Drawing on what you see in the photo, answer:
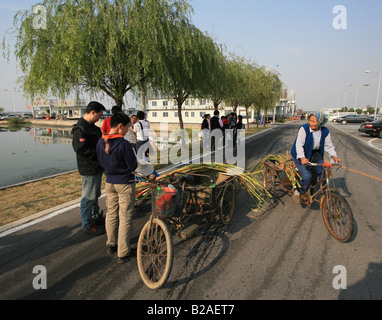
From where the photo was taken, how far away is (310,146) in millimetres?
4531

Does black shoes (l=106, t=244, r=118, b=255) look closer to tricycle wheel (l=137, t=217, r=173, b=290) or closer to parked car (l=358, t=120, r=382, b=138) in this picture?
tricycle wheel (l=137, t=217, r=173, b=290)

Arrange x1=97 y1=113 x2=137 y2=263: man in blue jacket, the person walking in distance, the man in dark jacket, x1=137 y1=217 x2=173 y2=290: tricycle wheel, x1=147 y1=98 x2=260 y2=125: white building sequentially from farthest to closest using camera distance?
x1=147 y1=98 x2=260 y2=125: white building → the person walking in distance → the man in dark jacket → x1=97 y1=113 x2=137 y2=263: man in blue jacket → x1=137 y1=217 x2=173 y2=290: tricycle wheel

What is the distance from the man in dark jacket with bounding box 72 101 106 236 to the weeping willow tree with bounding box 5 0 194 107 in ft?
11.8

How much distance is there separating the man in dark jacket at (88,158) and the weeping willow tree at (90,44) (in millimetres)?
3594

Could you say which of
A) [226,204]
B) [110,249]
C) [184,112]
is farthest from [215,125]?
[184,112]

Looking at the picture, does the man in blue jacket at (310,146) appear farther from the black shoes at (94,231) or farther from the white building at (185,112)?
the white building at (185,112)

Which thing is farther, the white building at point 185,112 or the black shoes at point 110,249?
the white building at point 185,112

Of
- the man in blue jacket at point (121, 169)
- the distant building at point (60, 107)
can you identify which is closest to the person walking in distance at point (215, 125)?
the distant building at point (60, 107)

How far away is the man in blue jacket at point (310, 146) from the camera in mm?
4414

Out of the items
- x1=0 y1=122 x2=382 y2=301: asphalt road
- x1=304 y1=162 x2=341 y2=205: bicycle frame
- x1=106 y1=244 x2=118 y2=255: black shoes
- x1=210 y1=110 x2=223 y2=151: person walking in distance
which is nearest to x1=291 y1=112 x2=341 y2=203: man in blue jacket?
x1=304 y1=162 x2=341 y2=205: bicycle frame

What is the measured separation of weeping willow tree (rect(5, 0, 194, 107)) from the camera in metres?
6.72
